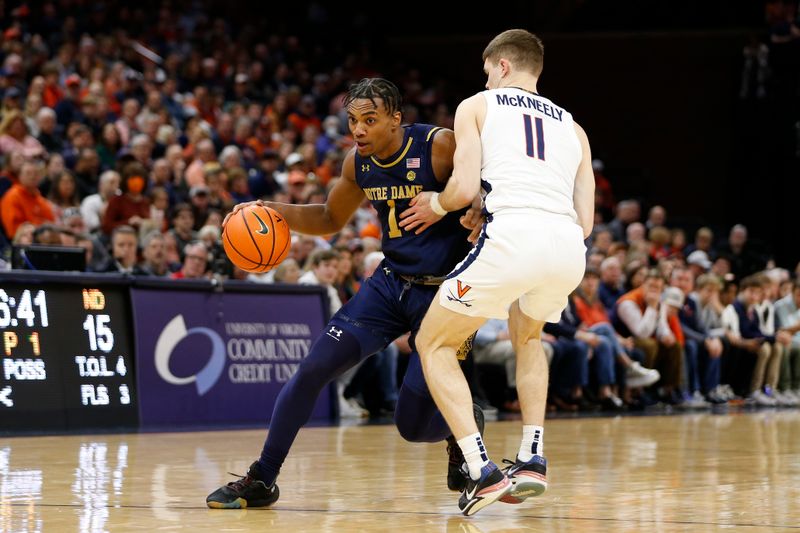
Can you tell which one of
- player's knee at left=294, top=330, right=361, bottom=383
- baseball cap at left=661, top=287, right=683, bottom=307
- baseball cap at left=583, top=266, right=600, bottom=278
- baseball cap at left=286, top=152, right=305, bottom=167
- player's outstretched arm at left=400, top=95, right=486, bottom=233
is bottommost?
baseball cap at left=661, top=287, right=683, bottom=307

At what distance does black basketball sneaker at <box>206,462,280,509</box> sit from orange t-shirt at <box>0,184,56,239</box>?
298 inches

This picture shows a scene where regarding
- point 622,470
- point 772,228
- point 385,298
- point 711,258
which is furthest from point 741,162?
point 385,298

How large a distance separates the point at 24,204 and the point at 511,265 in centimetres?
844

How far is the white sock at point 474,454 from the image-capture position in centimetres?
516

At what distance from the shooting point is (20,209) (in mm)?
12375

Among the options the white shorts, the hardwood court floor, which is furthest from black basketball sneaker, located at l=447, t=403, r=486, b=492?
the white shorts

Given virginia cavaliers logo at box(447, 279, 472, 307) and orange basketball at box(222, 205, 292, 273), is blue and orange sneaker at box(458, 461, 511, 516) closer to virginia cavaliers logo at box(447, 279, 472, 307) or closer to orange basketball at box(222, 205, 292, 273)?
virginia cavaliers logo at box(447, 279, 472, 307)

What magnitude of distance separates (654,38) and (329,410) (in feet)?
51.9

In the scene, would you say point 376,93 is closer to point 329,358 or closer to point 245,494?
point 329,358

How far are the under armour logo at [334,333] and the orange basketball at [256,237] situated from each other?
0.44 meters

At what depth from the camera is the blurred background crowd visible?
12.6m

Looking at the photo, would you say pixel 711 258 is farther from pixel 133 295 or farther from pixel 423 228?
pixel 423 228

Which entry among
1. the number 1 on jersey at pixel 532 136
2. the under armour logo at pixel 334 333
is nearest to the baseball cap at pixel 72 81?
the under armour logo at pixel 334 333

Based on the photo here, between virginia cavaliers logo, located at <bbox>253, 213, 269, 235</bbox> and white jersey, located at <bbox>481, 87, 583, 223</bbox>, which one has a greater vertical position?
white jersey, located at <bbox>481, 87, 583, 223</bbox>
